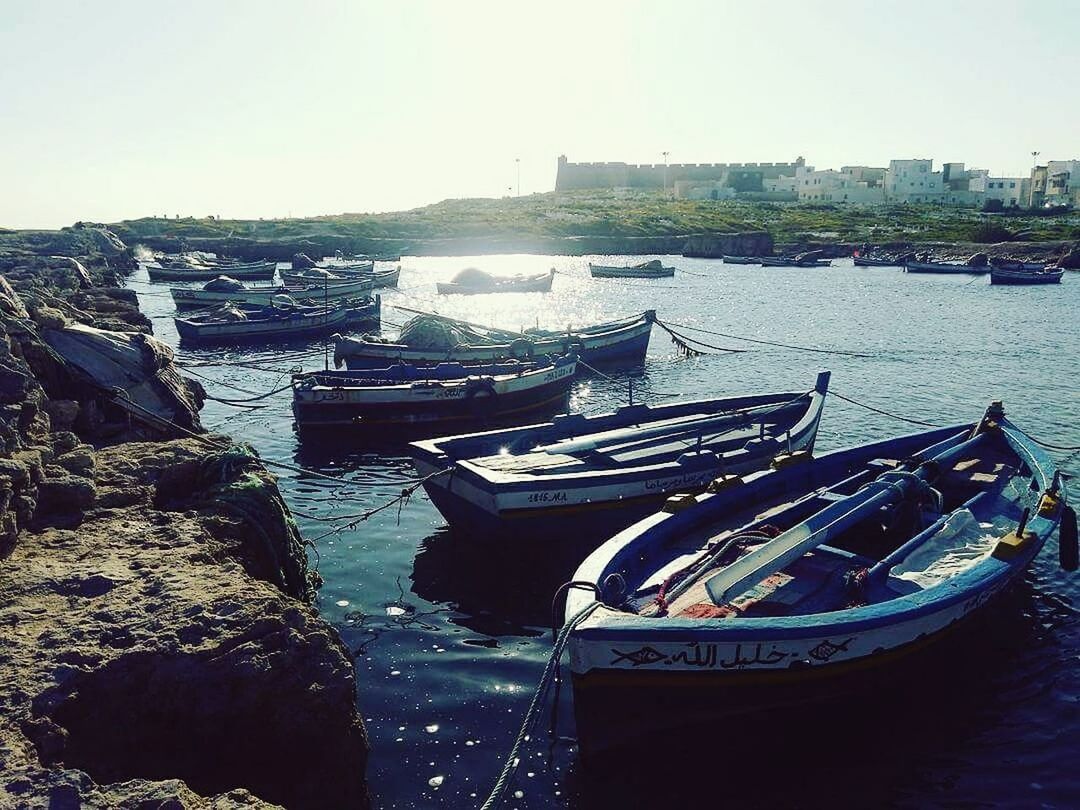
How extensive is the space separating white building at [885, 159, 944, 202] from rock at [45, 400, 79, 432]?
205 m

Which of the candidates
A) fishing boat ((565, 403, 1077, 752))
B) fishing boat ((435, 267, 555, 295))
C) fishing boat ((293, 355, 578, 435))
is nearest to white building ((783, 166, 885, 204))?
fishing boat ((435, 267, 555, 295))

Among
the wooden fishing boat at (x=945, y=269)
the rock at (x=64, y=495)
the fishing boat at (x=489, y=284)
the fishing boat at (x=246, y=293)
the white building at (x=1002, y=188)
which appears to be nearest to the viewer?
the rock at (x=64, y=495)

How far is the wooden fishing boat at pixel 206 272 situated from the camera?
69.2 meters

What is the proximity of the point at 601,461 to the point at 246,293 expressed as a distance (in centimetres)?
4158

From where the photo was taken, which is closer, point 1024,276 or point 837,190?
point 1024,276

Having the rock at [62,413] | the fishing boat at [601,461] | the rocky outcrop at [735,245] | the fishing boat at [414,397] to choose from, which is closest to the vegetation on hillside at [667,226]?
the rocky outcrop at [735,245]

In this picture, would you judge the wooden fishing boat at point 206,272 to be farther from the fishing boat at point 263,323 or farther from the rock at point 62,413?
the rock at point 62,413

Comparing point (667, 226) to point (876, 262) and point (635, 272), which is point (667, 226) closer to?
point (876, 262)

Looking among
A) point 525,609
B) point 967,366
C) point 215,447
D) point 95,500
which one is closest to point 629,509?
point 525,609

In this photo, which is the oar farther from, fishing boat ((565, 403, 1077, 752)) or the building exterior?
the building exterior

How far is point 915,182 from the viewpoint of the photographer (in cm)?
18875

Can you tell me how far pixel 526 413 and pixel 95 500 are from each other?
15.9 m

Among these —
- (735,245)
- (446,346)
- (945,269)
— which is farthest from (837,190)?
(446,346)

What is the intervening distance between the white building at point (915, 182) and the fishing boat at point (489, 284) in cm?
14694
